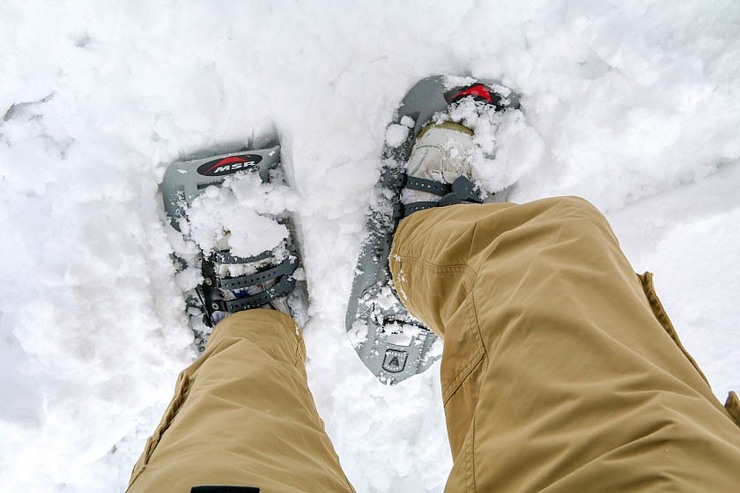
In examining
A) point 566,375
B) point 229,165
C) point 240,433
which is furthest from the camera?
point 229,165

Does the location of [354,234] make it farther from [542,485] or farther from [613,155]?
[542,485]

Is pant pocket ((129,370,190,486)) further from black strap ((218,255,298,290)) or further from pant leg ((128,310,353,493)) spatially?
black strap ((218,255,298,290))

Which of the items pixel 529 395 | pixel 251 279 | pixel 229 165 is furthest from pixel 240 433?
pixel 229 165

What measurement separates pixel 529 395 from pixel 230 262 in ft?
3.43

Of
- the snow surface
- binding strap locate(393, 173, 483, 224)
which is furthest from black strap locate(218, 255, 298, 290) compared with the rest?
binding strap locate(393, 173, 483, 224)

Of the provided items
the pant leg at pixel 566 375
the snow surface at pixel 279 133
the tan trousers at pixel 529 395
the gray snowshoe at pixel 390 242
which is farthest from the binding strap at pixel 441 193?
the pant leg at pixel 566 375

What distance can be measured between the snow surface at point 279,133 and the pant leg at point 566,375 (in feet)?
2.15

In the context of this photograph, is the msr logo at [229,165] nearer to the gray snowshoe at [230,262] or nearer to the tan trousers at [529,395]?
the gray snowshoe at [230,262]

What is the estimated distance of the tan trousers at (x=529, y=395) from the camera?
501 millimetres

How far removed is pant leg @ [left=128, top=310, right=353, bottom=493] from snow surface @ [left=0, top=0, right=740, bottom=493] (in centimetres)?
41

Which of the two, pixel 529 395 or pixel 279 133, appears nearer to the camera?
pixel 529 395

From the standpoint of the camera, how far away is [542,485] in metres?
0.54

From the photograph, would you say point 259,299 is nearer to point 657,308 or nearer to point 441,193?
point 441,193

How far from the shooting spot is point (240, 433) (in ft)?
2.61
